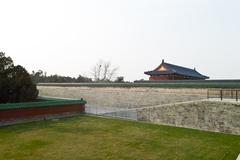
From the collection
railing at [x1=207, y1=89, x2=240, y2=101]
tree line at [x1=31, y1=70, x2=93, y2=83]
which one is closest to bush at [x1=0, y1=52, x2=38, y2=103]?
railing at [x1=207, y1=89, x2=240, y2=101]

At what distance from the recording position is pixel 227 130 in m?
14.7

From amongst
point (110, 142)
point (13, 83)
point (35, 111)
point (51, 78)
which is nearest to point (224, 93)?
point (110, 142)

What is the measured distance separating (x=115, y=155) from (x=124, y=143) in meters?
1.88

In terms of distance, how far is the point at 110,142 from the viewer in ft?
40.5

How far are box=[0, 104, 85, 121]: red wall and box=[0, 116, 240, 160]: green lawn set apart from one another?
1.10m

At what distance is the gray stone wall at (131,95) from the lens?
1989 centimetres

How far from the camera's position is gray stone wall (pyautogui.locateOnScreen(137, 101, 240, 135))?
14.6m

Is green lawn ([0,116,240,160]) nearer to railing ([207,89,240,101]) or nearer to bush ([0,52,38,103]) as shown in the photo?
bush ([0,52,38,103])

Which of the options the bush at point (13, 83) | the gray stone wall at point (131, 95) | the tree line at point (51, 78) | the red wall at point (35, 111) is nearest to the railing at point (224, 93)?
the gray stone wall at point (131, 95)

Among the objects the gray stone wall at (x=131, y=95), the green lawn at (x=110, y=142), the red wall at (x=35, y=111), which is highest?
the gray stone wall at (x=131, y=95)

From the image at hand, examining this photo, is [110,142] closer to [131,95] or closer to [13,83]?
[13,83]

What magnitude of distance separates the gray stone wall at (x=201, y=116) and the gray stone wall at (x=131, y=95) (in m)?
3.06

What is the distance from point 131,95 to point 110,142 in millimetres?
11479

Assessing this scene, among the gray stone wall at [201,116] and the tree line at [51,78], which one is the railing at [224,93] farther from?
the tree line at [51,78]
